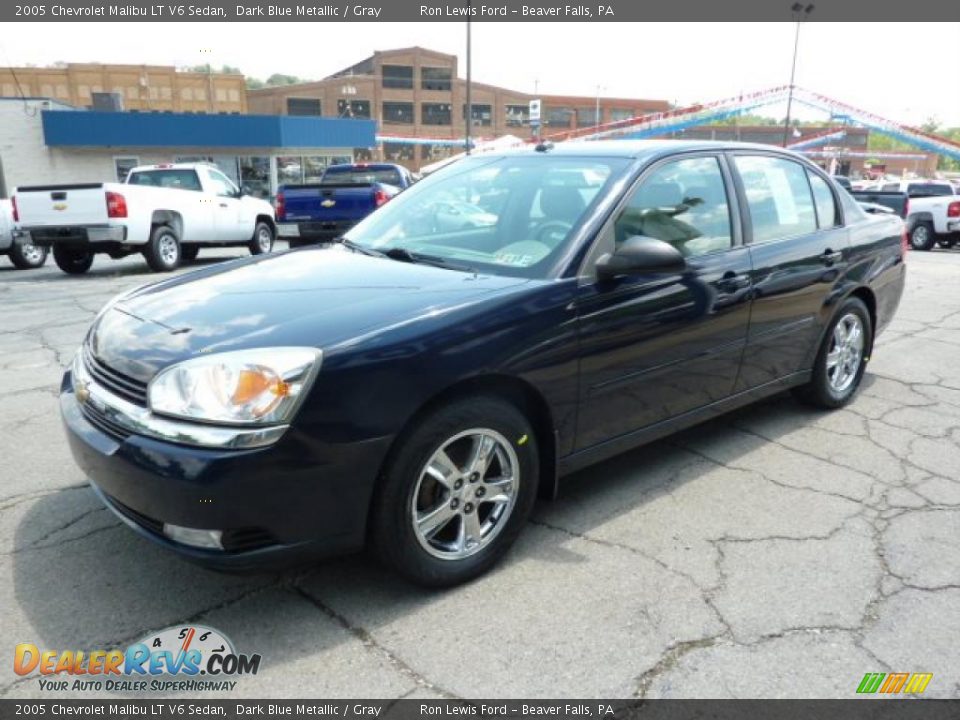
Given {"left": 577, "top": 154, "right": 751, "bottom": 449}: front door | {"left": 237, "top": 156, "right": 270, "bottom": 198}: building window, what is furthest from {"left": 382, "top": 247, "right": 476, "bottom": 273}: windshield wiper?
{"left": 237, "top": 156, "right": 270, "bottom": 198}: building window

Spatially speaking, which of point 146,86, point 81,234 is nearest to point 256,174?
point 81,234

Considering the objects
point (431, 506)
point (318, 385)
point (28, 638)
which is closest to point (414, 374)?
point (318, 385)

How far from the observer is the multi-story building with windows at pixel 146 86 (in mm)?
67500

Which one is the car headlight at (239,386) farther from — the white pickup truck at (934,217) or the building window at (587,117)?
the building window at (587,117)

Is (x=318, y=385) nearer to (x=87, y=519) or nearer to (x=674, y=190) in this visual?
(x=87, y=519)

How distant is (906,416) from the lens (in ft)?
16.4

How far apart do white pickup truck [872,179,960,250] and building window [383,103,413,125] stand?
62437 mm

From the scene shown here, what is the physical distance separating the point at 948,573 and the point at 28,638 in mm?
→ 3458

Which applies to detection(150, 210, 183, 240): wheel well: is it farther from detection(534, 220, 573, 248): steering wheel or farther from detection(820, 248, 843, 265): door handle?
detection(820, 248, 843, 265): door handle

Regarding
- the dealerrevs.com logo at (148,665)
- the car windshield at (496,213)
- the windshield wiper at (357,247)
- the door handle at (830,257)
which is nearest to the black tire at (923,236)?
the door handle at (830,257)

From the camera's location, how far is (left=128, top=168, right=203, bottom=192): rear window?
532 inches

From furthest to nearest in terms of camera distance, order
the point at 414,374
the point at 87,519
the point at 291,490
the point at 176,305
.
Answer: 1. the point at 87,519
2. the point at 176,305
3. the point at 414,374
4. the point at 291,490

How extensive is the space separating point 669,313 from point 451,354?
1286 millimetres
